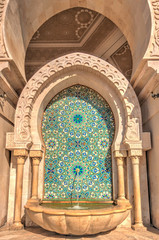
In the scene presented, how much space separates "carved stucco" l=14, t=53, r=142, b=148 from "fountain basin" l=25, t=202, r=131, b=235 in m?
1.41

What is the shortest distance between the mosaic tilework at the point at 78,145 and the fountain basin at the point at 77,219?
109 centimetres

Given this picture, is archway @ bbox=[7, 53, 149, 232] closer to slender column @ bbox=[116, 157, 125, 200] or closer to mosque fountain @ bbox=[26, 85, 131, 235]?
slender column @ bbox=[116, 157, 125, 200]

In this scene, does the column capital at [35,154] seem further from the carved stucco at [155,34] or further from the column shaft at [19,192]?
the carved stucco at [155,34]

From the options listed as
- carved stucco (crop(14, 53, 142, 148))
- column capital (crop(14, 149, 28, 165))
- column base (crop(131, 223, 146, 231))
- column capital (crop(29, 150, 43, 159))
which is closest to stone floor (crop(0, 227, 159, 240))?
column base (crop(131, 223, 146, 231))

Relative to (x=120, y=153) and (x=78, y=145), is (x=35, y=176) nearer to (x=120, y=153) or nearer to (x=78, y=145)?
(x=78, y=145)

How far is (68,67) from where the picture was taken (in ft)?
15.4

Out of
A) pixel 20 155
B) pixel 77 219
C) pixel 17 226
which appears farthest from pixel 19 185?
pixel 77 219

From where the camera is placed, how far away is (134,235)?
12.0 ft

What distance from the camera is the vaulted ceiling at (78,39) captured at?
6084 millimetres

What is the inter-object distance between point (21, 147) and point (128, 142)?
2121 mm

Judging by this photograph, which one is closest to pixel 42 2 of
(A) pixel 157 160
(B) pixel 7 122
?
(B) pixel 7 122

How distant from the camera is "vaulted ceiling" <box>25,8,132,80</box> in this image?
6084 millimetres

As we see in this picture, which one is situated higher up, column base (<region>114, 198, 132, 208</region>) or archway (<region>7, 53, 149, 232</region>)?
archway (<region>7, 53, 149, 232</region>)

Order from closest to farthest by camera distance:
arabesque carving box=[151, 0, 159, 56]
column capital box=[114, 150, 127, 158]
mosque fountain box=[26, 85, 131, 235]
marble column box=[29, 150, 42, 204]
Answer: arabesque carving box=[151, 0, 159, 56] < marble column box=[29, 150, 42, 204] < column capital box=[114, 150, 127, 158] < mosque fountain box=[26, 85, 131, 235]
